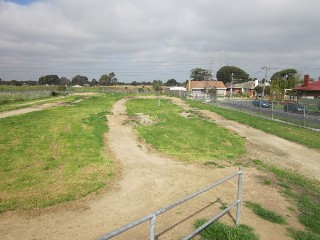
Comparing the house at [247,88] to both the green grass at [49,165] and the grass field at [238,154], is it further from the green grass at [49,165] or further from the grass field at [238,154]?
the green grass at [49,165]

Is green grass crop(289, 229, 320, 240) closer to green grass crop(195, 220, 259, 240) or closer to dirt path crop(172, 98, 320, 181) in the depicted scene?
green grass crop(195, 220, 259, 240)

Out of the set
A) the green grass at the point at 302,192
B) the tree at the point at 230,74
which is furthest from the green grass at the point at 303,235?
the tree at the point at 230,74

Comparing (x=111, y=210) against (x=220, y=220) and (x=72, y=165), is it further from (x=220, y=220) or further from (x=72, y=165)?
(x=72, y=165)

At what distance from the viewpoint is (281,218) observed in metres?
6.92

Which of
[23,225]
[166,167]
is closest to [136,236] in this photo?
[23,225]

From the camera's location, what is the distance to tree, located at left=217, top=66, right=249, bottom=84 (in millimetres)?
142750

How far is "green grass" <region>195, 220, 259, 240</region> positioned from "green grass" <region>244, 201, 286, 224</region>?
842mm

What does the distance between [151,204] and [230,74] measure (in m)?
140

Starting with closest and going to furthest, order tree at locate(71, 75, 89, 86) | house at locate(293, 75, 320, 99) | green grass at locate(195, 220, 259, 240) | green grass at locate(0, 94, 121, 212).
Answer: green grass at locate(195, 220, 259, 240) → green grass at locate(0, 94, 121, 212) → house at locate(293, 75, 320, 99) → tree at locate(71, 75, 89, 86)

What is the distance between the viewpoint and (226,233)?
5.86m

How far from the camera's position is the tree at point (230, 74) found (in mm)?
142750

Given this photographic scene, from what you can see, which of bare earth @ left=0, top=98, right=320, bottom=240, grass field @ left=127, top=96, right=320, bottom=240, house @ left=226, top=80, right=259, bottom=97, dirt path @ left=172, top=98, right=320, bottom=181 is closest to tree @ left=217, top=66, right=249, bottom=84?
house @ left=226, top=80, right=259, bottom=97

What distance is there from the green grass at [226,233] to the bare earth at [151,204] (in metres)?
0.29

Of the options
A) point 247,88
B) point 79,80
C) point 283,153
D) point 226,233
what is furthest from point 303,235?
point 79,80
